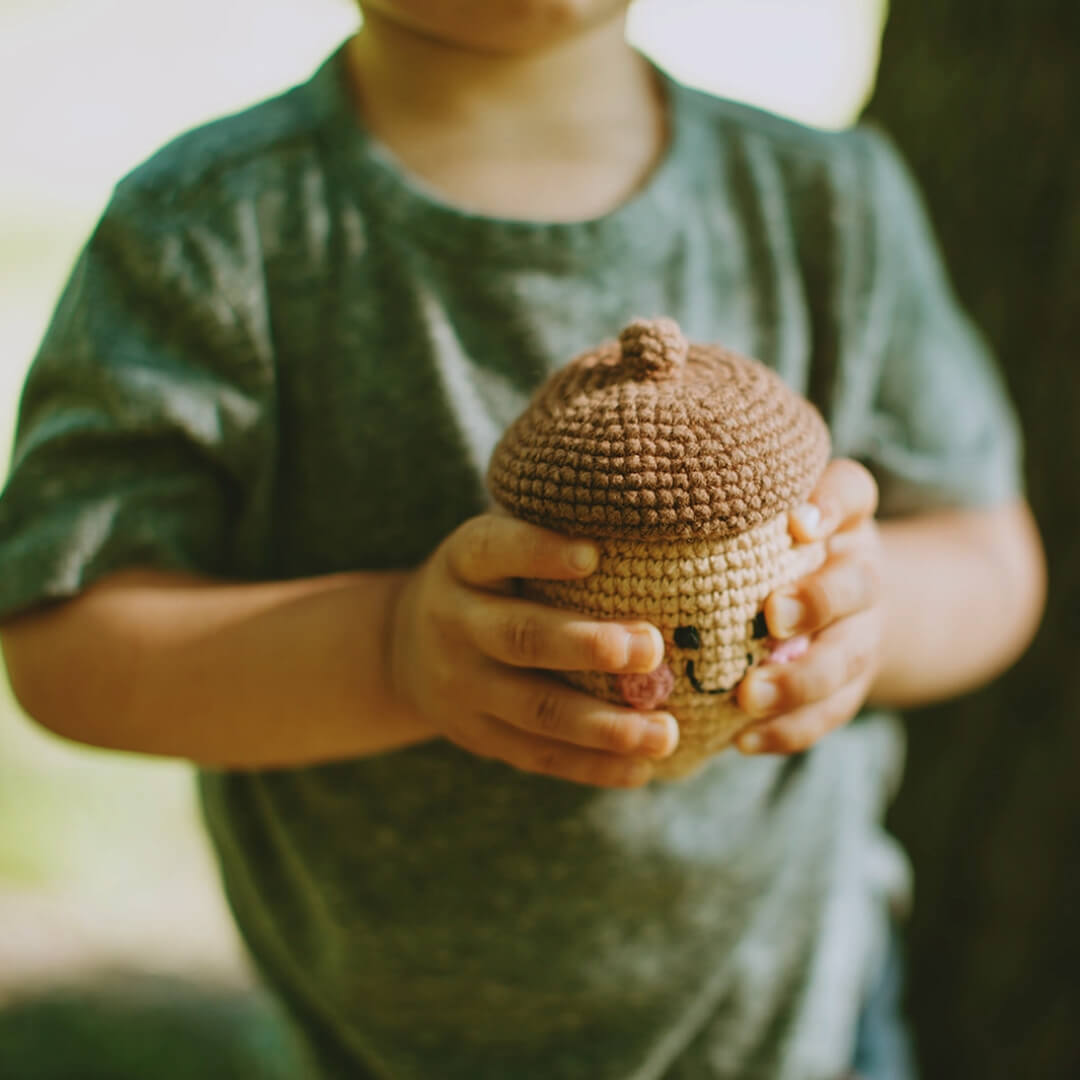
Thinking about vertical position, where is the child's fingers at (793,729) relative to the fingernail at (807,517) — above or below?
below

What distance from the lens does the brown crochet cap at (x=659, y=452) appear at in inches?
15.8

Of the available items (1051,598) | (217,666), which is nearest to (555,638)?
(217,666)

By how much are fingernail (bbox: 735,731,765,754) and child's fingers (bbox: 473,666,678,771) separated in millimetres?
58

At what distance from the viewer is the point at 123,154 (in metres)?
2.14

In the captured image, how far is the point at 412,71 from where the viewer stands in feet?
2.00

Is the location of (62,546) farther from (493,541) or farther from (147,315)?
(493,541)

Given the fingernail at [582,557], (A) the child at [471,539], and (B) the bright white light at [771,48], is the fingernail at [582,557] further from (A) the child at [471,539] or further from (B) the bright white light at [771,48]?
(B) the bright white light at [771,48]

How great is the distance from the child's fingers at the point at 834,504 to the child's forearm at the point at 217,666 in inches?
9.1

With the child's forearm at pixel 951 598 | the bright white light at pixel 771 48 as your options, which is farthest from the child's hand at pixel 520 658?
the bright white light at pixel 771 48

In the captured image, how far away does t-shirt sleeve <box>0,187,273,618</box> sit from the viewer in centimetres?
56

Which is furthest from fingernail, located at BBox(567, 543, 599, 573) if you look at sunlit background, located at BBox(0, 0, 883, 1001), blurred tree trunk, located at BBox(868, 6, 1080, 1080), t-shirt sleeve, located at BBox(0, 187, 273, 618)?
sunlit background, located at BBox(0, 0, 883, 1001)

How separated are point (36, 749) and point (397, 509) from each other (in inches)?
43.6

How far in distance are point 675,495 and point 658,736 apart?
105 mm

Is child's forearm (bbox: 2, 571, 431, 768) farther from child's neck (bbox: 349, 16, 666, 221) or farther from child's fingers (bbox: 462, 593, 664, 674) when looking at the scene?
child's neck (bbox: 349, 16, 666, 221)
